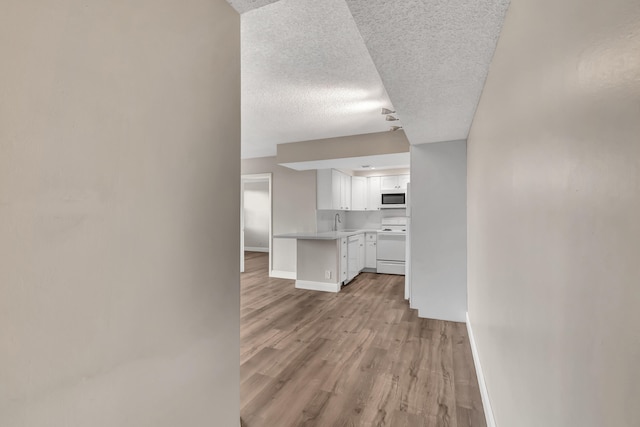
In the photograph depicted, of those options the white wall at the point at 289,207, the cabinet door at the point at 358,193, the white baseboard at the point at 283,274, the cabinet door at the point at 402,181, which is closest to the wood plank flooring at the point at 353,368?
the white baseboard at the point at 283,274

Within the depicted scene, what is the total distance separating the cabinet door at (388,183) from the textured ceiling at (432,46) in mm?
3918

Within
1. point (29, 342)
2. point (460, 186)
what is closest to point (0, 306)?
point (29, 342)

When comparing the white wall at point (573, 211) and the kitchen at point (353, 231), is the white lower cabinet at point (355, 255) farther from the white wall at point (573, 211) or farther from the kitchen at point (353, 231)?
the white wall at point (573, 211)

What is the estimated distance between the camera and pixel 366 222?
6879mm

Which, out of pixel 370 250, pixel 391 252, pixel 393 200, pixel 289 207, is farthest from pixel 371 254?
pixel 289 207

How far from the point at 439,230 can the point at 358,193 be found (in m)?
3.11

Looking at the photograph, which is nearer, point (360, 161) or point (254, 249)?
point (360, 161)

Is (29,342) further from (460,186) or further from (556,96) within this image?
(460,186)

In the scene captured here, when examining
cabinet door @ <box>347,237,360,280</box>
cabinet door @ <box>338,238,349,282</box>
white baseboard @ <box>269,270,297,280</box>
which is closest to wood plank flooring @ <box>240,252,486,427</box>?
cabinet door @ <box>338,238,349,282</box>

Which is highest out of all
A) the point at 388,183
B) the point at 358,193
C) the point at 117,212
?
the point at 388,183

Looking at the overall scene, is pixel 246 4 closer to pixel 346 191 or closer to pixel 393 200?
pixel 346 191

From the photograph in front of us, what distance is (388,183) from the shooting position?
21.0ft

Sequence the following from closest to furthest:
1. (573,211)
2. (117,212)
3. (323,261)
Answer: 1. (573,211)
2. (117,212)
3. (323,261)

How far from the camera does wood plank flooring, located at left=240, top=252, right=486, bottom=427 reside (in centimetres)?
190
